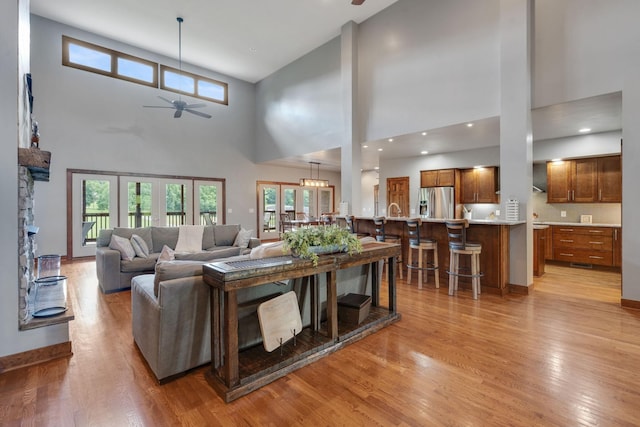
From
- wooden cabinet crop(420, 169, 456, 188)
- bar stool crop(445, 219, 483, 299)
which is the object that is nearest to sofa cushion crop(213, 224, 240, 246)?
bar stool crop(445, 219, 483, 299)

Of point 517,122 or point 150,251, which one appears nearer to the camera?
point 517,122

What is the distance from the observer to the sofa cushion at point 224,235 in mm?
6129

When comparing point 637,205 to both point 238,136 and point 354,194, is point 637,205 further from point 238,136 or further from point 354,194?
point 238,136

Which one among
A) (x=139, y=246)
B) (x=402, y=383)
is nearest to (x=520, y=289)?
(x=402, y=383)

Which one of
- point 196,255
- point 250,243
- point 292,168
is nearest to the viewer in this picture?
point 196,255

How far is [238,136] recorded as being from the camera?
9.78 metres

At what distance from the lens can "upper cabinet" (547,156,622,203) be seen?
227 inches

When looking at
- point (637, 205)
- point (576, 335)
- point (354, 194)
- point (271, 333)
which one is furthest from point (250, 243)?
point (637, 205)

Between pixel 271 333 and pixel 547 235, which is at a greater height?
pixel 547 235

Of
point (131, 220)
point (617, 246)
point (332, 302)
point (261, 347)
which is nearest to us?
point (261, 347)

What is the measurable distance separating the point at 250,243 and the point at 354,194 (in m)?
2.49

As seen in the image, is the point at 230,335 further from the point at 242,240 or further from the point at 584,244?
the point at 584,244

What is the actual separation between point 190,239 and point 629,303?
6.64 m

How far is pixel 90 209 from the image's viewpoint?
23.7 ft
